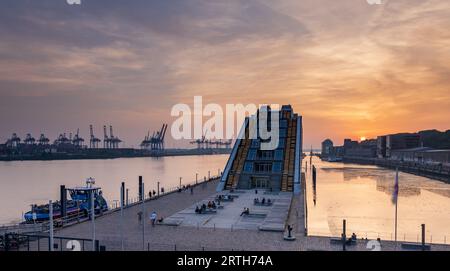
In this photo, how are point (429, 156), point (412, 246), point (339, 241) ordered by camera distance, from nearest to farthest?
point (412, 246), point (339, 241), point (429, 156)

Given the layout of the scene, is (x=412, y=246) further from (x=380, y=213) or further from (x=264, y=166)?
(x=264, y=166)

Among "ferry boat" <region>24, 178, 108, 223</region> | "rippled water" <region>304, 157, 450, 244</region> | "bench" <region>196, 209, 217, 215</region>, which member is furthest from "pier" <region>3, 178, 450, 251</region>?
"ferry boat" <region>24, 178, 108, 223</region>

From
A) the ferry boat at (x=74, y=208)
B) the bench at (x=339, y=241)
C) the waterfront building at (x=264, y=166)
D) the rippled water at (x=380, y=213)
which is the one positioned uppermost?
the waterfront building at (x=264, y=166)

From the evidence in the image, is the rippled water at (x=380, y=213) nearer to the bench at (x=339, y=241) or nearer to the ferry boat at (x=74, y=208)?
the bench at (x=339, y=241)

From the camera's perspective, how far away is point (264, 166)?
212 feet

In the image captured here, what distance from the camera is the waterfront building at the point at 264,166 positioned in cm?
6025

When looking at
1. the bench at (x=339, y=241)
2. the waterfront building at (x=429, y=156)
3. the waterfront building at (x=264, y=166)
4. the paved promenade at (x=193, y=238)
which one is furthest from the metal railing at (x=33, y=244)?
the waterfront building at (x=429, y=156)

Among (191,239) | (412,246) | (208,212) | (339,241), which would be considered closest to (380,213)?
(208,212)

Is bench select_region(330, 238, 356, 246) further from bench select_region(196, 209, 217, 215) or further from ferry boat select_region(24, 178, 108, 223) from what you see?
ferry boat select_region(24, 178, 108, 223)

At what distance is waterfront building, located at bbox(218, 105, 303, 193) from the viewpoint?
60.2 meters

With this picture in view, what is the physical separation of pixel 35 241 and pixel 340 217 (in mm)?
35692

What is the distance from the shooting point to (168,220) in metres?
35.2
